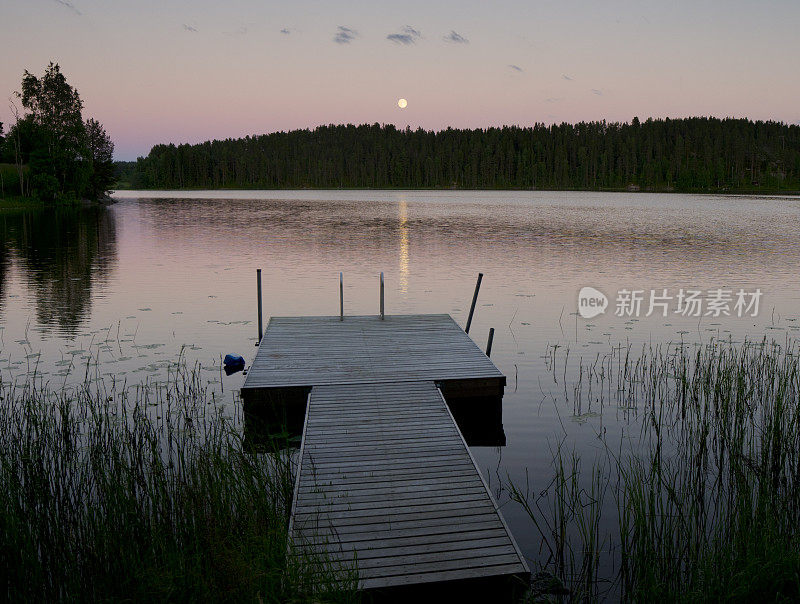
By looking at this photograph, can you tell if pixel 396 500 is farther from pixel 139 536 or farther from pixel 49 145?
pixel 49 145

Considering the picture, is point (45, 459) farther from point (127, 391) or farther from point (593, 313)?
point (593, 313)

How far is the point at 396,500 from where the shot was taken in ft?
22.5

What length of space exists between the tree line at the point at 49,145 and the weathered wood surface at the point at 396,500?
71.1 m

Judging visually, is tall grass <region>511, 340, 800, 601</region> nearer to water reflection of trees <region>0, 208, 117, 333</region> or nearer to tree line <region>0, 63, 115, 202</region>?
water reflection of trees <region>0, 208, 117, 333</region>

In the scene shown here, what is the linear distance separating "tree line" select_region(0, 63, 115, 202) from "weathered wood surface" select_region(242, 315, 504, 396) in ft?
212

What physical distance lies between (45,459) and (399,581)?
211 inches

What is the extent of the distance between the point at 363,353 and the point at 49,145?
226 feet

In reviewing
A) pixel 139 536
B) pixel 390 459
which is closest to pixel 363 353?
pixel 390 459

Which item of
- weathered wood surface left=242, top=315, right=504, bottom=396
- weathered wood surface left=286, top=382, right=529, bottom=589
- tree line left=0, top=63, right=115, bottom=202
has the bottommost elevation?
weathered wood surface left=286, top=382, right=529, bottom=589

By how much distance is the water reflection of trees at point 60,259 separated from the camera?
20656mm

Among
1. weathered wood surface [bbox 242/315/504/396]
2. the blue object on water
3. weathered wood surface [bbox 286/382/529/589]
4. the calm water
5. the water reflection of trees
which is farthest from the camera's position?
the water reflection of trees

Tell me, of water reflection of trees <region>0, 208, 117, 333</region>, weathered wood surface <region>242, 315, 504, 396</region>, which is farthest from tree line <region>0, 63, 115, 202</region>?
weathered wood surface <region>242, 315, 504, 396</region>

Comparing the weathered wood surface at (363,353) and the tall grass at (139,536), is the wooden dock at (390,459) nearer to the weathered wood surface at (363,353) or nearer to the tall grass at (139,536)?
the weathered wood surface at (363,353)

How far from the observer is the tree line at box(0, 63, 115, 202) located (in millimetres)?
68750
